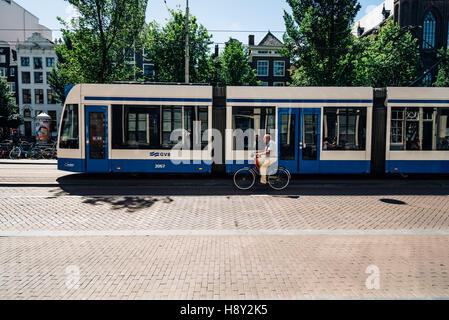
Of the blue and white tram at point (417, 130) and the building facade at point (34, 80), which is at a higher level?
the building facade at point (34, 80)

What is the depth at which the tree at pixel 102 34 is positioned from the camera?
20.1m

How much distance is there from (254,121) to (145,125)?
3888mm

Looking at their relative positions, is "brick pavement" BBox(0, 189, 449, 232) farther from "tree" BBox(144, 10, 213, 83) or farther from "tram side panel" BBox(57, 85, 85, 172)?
"tree" BBox(144, 10, 213, 83)

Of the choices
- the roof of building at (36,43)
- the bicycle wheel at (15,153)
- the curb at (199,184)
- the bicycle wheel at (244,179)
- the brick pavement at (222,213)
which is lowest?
the brick pavement at (222,213)

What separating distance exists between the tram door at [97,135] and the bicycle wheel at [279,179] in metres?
5.83

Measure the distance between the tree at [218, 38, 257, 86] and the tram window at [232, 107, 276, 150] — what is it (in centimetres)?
2006

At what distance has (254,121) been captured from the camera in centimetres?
1115

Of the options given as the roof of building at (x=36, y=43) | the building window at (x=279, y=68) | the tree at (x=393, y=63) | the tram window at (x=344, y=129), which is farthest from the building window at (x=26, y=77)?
the tram window at (x=344, y=129)

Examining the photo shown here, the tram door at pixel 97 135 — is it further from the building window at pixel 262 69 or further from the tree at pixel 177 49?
the building window at pixel 262 69

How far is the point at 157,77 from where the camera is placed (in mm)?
28953

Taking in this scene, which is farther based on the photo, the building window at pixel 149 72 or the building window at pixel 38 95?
the building window at pixel 38 95

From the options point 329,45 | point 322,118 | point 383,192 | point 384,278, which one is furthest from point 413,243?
point 329,45

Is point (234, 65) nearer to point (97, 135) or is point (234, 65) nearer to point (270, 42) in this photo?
point (270, 42)

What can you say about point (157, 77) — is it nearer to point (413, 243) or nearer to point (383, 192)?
point (383, 192)
